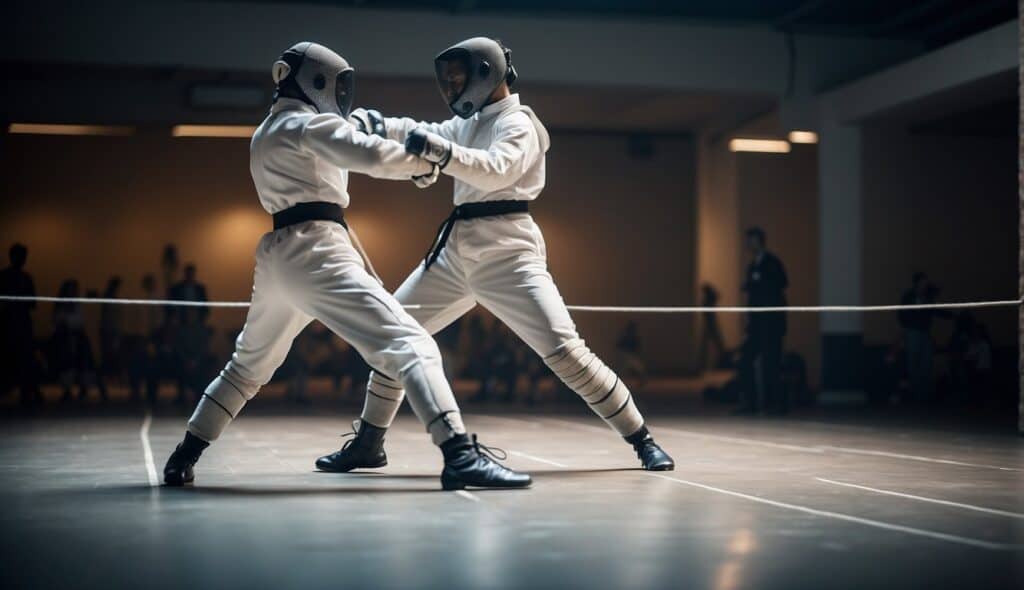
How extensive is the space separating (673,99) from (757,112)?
1.04 m

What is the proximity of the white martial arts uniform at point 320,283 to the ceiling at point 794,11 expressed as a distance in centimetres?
700

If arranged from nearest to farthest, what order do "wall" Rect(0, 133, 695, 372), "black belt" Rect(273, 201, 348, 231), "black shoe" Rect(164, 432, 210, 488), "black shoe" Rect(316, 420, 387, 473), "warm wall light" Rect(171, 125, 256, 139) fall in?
"black belt" Rect(273, 201, 348, 231) → "black shoe" Rect(164, 432, 210, 488) → "black shoe" Rect(316, 420, 387, 473) → "warm wall light" Rect(171, 125, 256, 139) → "wall" Rect(0, 133, 695, 372)

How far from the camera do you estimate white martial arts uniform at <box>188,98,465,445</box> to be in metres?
4.20

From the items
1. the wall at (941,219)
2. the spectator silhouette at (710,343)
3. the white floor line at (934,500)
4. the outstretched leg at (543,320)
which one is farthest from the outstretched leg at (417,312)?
the spectator silhouette at (710,343)

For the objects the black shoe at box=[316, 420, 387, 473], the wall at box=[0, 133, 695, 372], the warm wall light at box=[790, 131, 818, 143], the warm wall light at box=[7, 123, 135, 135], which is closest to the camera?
the black shoe at box=[316, 420, 387, 473]

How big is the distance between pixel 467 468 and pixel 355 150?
114 centimetres

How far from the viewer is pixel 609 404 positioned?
193 inches

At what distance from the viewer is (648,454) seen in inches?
200

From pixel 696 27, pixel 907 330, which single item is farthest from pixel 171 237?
pixel 907 330

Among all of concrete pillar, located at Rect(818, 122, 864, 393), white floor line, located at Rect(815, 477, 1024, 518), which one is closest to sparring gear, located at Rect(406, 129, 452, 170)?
white floor line, located at Rect(815, 477, 1024, 518)

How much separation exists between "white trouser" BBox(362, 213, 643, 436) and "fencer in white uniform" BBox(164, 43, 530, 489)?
500 mm

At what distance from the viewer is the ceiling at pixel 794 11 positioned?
11.4 meters

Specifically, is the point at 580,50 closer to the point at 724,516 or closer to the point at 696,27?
the point at 696,27

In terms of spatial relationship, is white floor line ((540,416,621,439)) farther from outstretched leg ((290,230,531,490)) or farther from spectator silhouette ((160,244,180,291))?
spectator silhouette ((160,244,180,291))
